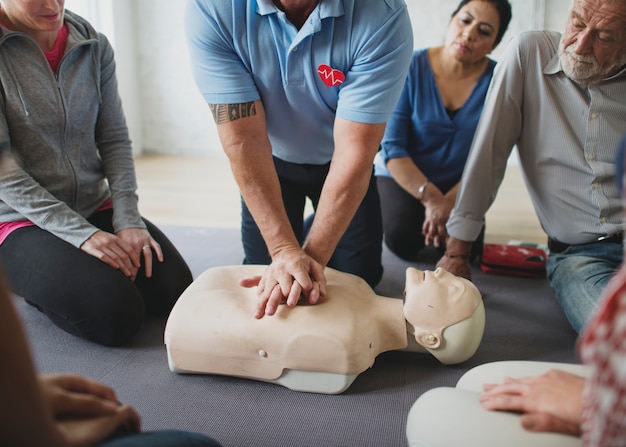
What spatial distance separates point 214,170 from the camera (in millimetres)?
4262

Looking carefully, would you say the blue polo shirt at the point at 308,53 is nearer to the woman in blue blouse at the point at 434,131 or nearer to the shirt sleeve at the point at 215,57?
the shirt sleeve at the point at 215,57

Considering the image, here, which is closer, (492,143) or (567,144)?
(567,144)

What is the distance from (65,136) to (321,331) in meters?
1.01

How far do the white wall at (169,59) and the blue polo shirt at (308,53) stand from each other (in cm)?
294

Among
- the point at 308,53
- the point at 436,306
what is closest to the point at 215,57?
the point at 308,53

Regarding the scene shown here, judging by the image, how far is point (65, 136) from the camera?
1.76m

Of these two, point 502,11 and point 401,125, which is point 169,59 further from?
point 502,11

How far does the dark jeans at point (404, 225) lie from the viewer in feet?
7.88

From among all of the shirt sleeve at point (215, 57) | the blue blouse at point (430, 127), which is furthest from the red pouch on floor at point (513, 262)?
the shirt sleeve at point (215, 57)

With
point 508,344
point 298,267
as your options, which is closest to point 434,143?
point 508,344

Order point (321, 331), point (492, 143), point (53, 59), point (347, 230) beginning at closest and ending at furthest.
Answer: point (321, 331) → point (53, 59) → point (492, 143) → point (347, 230)

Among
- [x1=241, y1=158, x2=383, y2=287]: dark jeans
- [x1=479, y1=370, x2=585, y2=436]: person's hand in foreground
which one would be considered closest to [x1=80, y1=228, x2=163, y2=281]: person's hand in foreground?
[x1=241, y1=158, x2=383, y2=287]: dark jeans

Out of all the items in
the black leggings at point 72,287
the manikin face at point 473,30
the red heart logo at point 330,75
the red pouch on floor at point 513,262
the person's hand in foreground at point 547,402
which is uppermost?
the manikin face at point 473,30

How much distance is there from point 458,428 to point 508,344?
0.82 m
